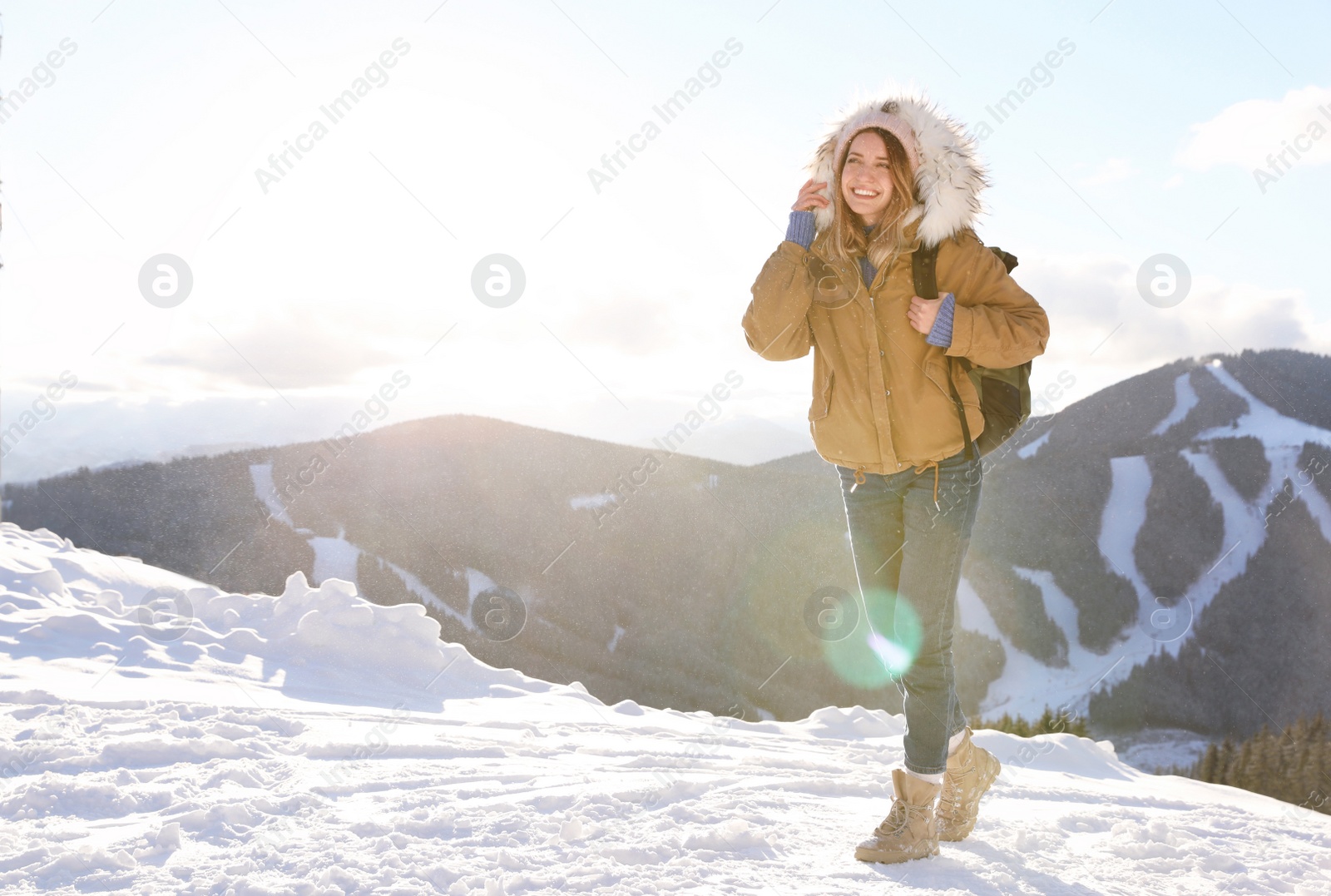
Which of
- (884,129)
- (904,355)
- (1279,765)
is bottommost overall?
(1279,765)

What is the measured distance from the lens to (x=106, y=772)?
3123 millimetres

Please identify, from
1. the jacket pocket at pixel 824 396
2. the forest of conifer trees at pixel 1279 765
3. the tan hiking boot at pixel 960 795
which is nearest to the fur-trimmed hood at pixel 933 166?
the jacket pocket at pixel 824 396

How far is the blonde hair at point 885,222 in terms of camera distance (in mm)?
2680

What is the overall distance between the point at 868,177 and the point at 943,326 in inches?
22.4

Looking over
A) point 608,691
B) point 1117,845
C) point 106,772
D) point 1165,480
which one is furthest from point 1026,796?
point 1165,480

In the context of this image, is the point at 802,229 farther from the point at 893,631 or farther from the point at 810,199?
the point at 893,631

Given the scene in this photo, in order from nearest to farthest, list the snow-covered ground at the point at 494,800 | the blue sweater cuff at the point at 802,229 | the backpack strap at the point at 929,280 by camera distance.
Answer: the snow-covered ground at the point at 494,800
the backpack strap at the point at 929,280
the blue sweater cuff at the point at 802,229

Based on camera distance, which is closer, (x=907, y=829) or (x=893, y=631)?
(x=907, y=829)

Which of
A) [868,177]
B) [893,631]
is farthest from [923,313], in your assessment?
[893,631]

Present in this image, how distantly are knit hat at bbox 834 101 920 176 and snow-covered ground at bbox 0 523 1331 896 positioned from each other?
2.22 metres

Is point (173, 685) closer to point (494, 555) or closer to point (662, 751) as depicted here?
point (662, 751)

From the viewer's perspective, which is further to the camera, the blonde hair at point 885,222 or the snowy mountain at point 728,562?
the snowy mountain at point 728,562

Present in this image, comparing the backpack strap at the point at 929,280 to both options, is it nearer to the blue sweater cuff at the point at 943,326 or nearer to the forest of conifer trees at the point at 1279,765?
the blue sweater cuff at the point at 943,326

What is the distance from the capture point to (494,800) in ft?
9.64
